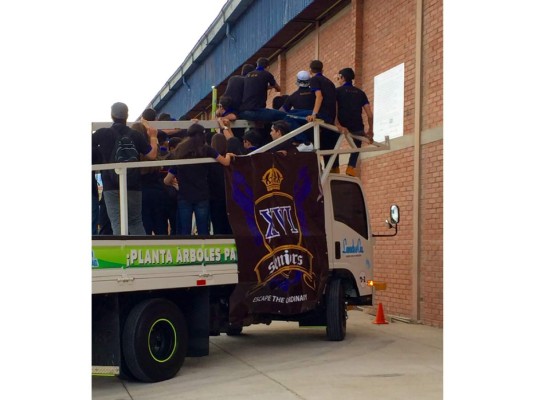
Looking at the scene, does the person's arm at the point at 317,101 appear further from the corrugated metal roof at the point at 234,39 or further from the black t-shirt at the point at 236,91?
the corrugated metal roof at the point at 234,39

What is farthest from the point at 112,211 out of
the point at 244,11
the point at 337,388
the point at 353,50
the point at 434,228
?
the point at 244,11

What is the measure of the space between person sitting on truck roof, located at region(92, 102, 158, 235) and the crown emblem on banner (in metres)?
1.68

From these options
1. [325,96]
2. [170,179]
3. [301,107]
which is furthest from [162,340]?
[325,96]

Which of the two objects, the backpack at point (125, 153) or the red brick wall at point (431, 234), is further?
the red brick wall at point (431, 234)

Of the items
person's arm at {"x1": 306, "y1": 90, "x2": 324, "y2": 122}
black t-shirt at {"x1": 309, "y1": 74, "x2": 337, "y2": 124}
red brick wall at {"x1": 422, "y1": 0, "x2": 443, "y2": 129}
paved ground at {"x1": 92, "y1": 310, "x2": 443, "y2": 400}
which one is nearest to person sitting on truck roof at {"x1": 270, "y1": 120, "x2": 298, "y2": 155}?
person's arm at {"x1": 306, "y1": 90, "x2": 324, "y2": 122}

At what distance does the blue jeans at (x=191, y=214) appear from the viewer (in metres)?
9.63

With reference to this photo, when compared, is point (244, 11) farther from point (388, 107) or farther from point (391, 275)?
point (391, 275)

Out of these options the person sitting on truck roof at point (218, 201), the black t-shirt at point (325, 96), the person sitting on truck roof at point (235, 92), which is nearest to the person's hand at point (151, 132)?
the person sitting on truck roof at point (218, 201)

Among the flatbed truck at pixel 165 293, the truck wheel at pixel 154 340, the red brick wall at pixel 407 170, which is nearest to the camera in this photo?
the flatbed truck at pixel 165 293

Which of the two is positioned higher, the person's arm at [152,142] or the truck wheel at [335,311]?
the person's arm at [152,142]

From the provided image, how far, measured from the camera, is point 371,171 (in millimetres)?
15875

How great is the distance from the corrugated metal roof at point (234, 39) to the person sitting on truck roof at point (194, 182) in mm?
8781

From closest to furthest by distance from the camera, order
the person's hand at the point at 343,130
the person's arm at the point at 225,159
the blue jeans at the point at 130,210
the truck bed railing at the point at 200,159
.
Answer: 1. the truck bed railing at the point at 200,159
2. the blue jeans at the point at 130,210
3. the person's arm at the point at 225,159
4. the person's hand at the point at 343,130

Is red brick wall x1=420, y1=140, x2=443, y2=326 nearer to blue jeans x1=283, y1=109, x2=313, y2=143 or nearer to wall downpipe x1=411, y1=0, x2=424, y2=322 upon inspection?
wall downpipe x1=411, y1=0, x2=424, y2=322
